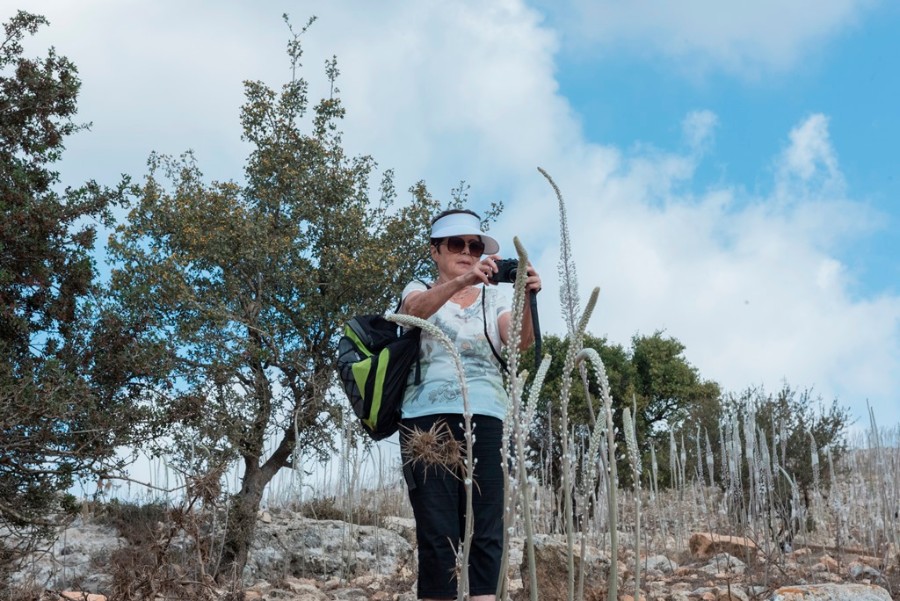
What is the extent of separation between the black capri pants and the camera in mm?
537

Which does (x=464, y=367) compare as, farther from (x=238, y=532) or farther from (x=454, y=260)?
(x=238, y=532)

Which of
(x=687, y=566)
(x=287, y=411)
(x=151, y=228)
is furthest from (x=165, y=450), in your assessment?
(x=687, y=566)

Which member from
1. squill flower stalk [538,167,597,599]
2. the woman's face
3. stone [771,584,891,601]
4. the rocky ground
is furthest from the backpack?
stone [771,584,891,601]

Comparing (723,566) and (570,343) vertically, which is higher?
(570,343)

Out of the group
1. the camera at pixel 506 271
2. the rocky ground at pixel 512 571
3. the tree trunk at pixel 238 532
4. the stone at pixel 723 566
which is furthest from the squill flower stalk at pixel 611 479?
the tree trunk at pixel 238 532

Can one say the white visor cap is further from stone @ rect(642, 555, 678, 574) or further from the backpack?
stone @ rect(642, 555, 678, 574)

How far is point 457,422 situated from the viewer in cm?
332

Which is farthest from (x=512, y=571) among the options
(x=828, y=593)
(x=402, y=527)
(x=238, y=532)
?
(x=238, y=532)

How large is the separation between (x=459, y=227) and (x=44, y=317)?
26.8 feet

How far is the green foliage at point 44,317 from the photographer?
8898 mm

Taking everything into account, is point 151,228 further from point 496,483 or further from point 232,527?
point 496,483

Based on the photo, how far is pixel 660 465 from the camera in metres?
21.7

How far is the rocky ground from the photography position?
193 inches

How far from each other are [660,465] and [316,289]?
11.8m
